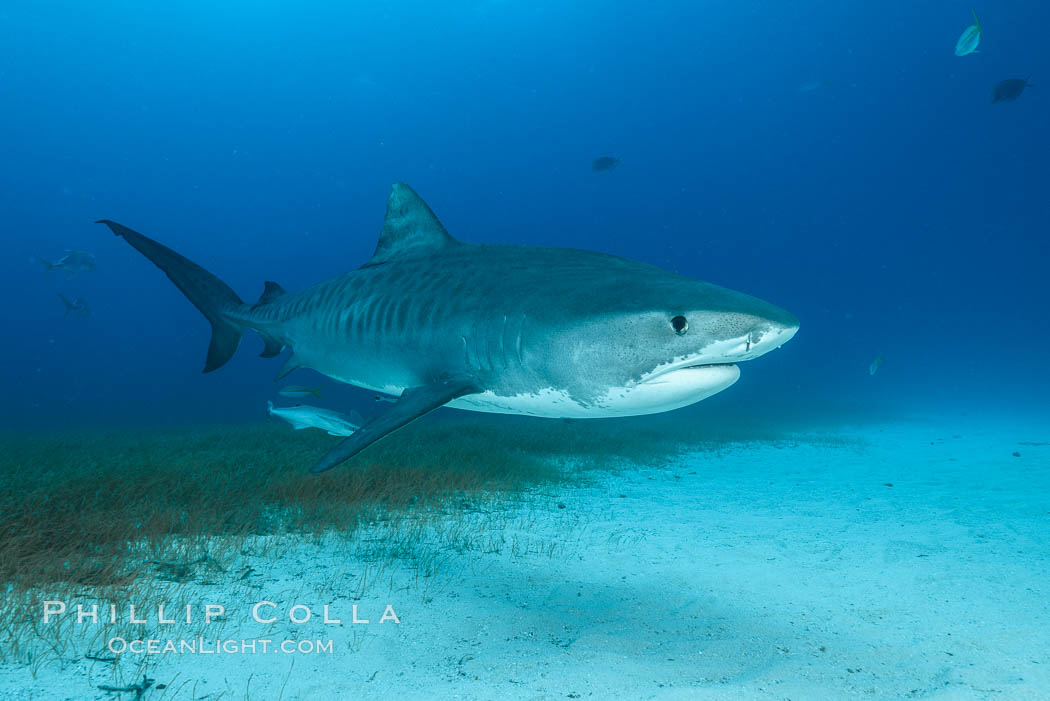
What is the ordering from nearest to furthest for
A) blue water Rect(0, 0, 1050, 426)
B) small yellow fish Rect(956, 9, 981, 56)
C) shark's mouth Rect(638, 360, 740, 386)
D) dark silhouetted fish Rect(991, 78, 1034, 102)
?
shark's mouth Rect(638, 360, 740, 386) → small yellow fish Rect(956, 9, 981, 56) → dark silhouetted fish Rect(991, 78, 1034, 102) → blue water Rect(0, 0, 1050, 426)

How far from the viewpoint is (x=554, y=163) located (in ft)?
310

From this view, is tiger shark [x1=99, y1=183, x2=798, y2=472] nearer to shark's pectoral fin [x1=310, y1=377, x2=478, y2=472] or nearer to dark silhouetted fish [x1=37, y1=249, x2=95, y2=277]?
shark's pectoral fin [x1=310, y1=377, x2=478, y2=472]

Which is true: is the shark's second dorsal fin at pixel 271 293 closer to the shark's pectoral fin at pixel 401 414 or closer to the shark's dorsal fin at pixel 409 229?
the shark's dorsal fin at pixel 409 229

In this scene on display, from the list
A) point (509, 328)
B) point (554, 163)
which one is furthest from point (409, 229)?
point (554, 163)

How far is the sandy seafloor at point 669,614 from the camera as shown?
2375mm

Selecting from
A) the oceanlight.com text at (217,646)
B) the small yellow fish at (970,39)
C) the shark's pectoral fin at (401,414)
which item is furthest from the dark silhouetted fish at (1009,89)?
the oceanlight.com text at (217,646)

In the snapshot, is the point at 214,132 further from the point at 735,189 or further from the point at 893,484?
the point at 893,484

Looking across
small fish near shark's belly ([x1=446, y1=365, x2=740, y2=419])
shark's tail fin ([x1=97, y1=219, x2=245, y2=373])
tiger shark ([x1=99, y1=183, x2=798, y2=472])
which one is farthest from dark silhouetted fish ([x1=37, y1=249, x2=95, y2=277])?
small fish near shark's belly ([x1=446, y1=365, x2=740, y2=419])

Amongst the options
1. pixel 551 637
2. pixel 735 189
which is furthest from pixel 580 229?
pixel 551 637

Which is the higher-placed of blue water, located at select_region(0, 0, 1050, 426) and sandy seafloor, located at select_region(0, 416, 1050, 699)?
blue water, located at select_region(0, 0, 1050, 426)

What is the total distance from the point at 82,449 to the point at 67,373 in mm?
104725

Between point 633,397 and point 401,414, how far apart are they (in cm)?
170

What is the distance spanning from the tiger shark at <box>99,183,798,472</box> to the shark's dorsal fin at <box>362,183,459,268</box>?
2 cm

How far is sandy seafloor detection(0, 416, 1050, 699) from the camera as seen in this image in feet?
7.79
